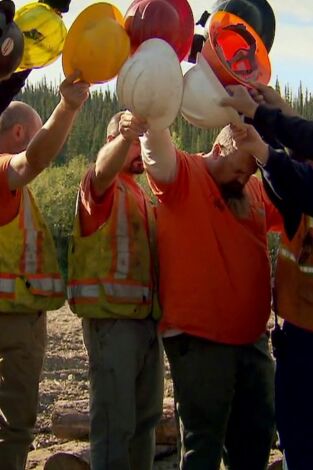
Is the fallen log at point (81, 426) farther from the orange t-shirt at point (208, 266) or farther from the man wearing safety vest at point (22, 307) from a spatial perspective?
the orange t-shirt at point (208, 266)

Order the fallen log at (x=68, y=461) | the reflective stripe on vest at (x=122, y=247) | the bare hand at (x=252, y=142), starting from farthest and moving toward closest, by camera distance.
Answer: the fallen log at (x=68, y=461) → the reflective stripe on vest at (x=122, y=247) → the bare hand at (x=252, y=142)

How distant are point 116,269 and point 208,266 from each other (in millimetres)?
454

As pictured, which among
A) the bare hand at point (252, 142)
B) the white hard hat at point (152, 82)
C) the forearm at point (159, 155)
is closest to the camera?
the white hard hat at point (152, 82)

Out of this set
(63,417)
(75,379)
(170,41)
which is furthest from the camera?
(75,379)

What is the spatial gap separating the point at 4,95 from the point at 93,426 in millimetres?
1465

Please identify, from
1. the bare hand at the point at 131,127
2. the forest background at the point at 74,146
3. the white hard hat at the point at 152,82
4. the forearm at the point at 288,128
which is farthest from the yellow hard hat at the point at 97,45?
the forest background at the point at 74,146

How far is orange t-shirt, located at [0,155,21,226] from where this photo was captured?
4.43 m

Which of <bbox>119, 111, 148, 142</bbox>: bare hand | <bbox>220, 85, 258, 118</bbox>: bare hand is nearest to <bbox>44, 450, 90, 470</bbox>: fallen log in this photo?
<bbox>119, 111, 148, 142</bbox>: bare hand

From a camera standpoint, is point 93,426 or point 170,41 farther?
point 93,426

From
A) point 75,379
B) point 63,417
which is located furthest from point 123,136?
point 75,379

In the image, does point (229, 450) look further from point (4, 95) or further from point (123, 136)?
point (4, 95)

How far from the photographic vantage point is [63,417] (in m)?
5.46

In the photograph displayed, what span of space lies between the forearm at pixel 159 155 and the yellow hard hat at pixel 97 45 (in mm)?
403

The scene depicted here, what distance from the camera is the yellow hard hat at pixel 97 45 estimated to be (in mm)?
3727
